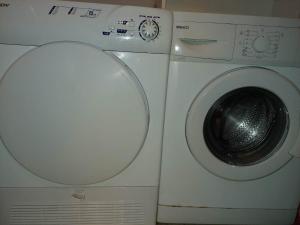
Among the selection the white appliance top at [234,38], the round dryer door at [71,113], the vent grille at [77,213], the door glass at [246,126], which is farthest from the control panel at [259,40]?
the vent grille at [77,213]

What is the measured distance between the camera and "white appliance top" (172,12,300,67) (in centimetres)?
72

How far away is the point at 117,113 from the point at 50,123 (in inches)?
8.0

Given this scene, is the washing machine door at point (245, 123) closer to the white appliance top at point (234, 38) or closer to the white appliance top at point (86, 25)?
the white appliance top at point (234, 38)

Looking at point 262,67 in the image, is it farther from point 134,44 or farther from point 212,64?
point 134,44

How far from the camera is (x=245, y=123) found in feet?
2.97

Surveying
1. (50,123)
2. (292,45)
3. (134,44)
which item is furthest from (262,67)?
(50,123)

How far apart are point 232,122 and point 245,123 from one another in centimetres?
5

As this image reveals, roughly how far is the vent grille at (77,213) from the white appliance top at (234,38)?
58 cm

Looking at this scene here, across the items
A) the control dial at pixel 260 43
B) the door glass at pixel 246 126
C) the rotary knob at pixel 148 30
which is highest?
the rotary knob at pixel 148 30

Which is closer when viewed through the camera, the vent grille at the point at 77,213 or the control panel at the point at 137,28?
the control panel at the point at 137,28

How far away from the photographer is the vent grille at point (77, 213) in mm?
840

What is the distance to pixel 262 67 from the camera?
75 centimetres

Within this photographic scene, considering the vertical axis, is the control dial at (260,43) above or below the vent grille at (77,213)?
above

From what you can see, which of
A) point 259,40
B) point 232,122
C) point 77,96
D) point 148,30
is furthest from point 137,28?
point 232,122
